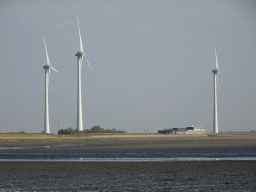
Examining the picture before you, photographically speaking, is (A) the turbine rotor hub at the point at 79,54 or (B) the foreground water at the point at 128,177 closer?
(B) the foreground water at the point at 128,177

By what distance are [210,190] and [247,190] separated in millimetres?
2373

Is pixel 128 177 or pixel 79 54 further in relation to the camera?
pixel 79 54

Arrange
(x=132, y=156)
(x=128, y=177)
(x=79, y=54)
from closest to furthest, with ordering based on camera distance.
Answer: (x=128, y=177) → (x=132, y=156) → (x=79, y=54)

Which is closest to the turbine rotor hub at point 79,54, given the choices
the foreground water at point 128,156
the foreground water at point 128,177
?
the foreground water at point 128,156

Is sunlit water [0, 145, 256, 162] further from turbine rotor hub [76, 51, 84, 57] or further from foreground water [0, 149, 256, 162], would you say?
turbine rotor hub [76, 51, 84, 57]

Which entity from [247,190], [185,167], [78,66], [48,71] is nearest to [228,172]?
[185,167]

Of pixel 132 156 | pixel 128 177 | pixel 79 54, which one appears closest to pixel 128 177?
pixel 128 177

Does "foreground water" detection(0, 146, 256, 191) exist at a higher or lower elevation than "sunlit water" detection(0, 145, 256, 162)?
higher

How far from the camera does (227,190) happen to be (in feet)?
95.3

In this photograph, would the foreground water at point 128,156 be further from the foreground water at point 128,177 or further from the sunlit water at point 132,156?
the foreground water at point 128,177

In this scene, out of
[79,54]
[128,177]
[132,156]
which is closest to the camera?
[128,177]

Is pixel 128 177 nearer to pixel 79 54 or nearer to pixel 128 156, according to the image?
pixel 128 156

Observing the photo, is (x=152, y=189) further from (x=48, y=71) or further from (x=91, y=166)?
(x=48, y=71)

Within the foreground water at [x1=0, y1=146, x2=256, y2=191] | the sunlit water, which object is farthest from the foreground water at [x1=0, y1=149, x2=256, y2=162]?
the foreground water at [x1=0, y1=146, x2=256, y2=191]
